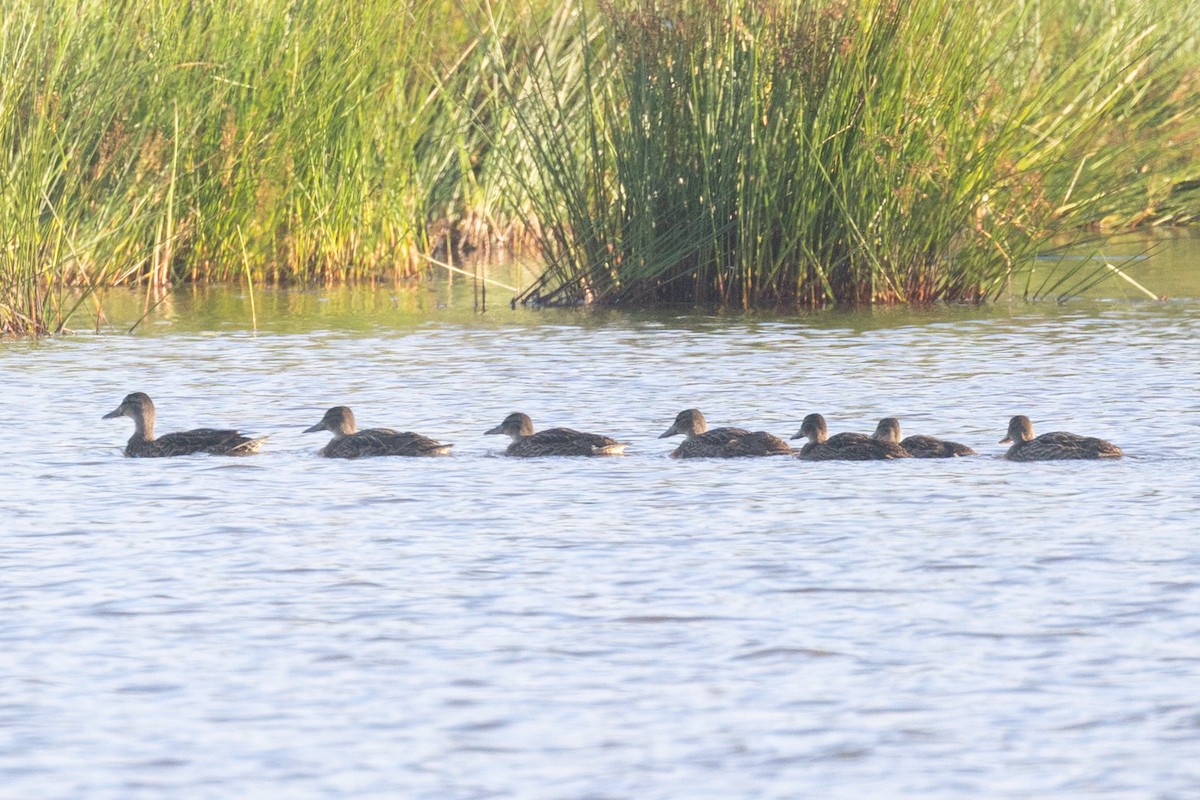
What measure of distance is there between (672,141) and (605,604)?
30.6 ft

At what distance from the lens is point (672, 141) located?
15.6m

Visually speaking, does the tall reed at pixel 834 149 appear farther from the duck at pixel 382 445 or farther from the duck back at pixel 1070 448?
the duck at pixel 382 445

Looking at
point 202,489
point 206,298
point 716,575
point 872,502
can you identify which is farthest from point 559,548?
point 206,298

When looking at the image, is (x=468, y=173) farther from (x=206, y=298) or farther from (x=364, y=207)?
(x=206, y=298)

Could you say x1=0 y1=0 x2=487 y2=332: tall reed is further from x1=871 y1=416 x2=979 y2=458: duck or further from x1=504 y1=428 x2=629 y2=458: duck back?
x1=871 y1=416 x2=979 y2=458: duck

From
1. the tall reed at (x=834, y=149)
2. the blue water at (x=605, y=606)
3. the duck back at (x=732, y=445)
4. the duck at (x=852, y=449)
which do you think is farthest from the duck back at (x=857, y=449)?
the tall reed at (x=834, y=149)

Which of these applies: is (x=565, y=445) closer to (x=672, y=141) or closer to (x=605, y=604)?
(x=605, y=604)

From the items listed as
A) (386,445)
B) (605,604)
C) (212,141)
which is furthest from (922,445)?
(212,141)

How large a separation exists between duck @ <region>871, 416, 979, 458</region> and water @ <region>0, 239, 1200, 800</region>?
0.31 ft

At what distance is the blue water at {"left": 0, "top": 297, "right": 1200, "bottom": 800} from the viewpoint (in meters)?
5.10

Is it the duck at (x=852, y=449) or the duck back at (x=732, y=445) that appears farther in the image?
the duck back at (x=732, y=445)

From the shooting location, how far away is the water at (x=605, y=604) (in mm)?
5102

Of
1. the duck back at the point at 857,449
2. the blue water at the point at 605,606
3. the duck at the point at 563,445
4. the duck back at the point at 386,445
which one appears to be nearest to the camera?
the blue water at the point at 605,606

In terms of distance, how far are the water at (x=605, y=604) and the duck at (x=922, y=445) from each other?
9cm
